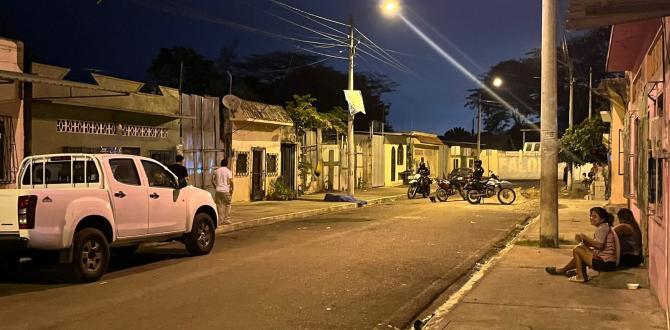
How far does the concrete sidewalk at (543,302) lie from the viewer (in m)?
6.78

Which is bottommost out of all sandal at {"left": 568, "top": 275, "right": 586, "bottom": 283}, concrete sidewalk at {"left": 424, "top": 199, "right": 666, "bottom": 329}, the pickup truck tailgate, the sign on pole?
concrete sidewalk at {"left": 424, "top": 199, "right": 666, "bottom": 329}

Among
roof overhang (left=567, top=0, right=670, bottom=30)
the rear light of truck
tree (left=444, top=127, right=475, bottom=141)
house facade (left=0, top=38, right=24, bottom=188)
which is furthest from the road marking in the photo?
tree (left=444, top=127, right=475, bottom=141)

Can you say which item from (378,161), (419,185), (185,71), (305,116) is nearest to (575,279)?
(419,185)

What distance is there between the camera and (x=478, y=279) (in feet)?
30.9

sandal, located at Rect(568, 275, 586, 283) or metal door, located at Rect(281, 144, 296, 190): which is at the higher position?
metal door, located at Rect(281, 144, 296, 190)

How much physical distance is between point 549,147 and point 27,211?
9.10 metres

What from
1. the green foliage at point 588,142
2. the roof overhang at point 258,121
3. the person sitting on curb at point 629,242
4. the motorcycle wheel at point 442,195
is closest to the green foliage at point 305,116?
the roof overhang at point 258,121

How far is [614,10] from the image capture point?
5.96 m

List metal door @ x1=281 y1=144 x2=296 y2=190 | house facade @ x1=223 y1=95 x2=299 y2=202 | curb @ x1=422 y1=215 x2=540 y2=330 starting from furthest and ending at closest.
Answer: metal door @ x1=281 y1=144 x2=296 y2=190
house facade @ x1=223 y1=95 x2=299 y2=202
curb @ x1=422 y1=215 x2=540 y2=330

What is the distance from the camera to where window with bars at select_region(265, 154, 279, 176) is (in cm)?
2486

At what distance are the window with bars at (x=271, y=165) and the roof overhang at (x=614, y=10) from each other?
1920 cm

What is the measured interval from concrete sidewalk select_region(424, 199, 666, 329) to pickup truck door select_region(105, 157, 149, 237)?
5246 mm

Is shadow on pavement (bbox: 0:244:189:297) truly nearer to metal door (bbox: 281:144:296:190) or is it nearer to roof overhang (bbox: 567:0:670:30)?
roof overhang (bbox: 567:0:670:30)

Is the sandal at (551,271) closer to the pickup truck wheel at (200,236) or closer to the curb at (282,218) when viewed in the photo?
the pickup truck wheel at (200,236)
